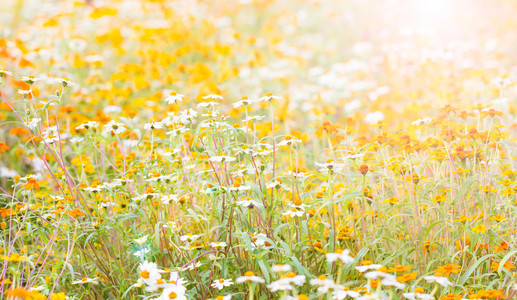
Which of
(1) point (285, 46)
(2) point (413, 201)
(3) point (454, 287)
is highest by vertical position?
(1) point (285, 46)

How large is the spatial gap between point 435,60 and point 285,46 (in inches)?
76.0

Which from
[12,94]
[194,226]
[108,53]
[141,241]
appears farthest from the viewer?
[108,53]

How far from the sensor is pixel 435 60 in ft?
18.4

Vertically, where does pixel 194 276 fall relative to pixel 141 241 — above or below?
below

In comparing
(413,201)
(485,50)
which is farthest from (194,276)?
(485,50)

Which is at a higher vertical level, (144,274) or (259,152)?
(259,152)

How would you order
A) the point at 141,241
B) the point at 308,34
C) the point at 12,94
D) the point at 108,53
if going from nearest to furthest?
the point at 141,241 < the point at 12,94 < the point at 108,53 < the point at 308,34

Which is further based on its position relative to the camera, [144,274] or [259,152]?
[259,152]

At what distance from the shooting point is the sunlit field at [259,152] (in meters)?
2.03

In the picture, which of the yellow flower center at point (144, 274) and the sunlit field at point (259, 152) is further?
the sunlit field at point (259, 152)

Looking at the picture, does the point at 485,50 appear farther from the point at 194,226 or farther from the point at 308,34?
the point at 194,226

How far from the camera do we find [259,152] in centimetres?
221

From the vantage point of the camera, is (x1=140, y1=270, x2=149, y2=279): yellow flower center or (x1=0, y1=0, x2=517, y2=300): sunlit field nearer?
(x1=140, y1=270, x2=149, y2=279): yellow flower center

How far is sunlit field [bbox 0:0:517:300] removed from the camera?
6.67ft
